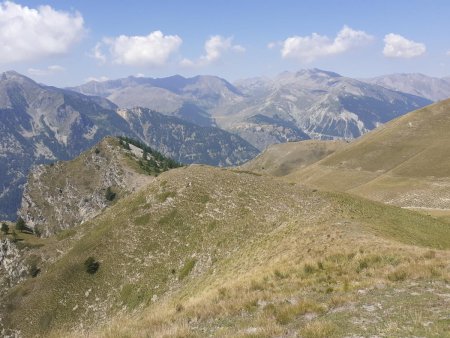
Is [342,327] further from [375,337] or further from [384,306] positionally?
[384,306]

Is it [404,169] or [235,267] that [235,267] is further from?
[404,169]

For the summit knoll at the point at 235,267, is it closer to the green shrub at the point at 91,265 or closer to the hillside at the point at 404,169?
the green shrub at the point at 91,265

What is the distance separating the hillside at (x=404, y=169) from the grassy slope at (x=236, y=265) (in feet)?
231

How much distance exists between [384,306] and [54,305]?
57940 mm

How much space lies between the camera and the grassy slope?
17.5 m

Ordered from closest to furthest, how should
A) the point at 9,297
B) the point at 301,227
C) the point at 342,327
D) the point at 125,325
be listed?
1. the point at 342,327
2. the point at 125,325
3. the point at 301,227
4. the point at 9,297

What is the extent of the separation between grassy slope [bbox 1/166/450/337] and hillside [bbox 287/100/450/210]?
70.5 meters

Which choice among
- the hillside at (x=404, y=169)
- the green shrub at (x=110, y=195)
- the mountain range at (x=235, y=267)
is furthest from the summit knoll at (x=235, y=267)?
the green shrub at (x=110, y=195)

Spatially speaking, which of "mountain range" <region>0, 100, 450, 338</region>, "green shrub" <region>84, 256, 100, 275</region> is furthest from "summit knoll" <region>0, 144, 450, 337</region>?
"green shrub" <region>84, 256, 100, 275</region>

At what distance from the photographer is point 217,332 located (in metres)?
15.9

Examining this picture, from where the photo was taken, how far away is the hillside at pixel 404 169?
123 meters

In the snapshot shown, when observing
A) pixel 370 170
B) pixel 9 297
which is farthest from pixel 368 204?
pixel 370 170

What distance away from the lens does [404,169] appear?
152375 mm

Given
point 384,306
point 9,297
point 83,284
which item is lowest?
point 9,297
